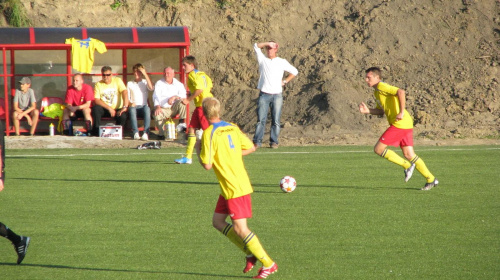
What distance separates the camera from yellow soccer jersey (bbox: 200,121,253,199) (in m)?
6.05

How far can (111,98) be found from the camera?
18656 millimetres

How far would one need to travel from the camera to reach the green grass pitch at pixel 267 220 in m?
6.42

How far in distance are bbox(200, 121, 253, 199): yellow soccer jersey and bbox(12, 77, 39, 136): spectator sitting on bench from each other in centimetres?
1331

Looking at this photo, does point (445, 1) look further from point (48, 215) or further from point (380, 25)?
point (48, 215)

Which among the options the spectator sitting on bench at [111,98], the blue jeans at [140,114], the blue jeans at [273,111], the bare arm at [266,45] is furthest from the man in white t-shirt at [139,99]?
the bare arm at [266,45]

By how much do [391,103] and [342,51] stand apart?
11.1 metres

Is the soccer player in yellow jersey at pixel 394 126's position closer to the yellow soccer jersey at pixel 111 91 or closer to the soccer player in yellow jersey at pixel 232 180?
the soccer player in yellow jersey at pixel 232 180

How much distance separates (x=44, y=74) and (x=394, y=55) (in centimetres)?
1018

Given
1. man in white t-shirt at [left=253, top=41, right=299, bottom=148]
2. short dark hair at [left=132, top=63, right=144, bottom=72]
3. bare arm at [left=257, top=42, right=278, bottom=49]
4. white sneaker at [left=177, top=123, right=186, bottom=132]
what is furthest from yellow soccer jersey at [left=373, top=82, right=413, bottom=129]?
short dark hair at [left=132, top=63, right=144, bottom=72]

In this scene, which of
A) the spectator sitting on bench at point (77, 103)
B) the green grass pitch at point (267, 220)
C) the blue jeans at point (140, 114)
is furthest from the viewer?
the spectator sitting on bench at point (77, 103)

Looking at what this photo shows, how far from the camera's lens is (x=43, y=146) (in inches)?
662

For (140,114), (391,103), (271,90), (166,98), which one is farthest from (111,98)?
(391,103)

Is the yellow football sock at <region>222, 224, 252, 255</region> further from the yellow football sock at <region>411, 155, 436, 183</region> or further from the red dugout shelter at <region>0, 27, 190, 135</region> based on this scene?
the red dugout shelter at <region>0, 27, 190, 135</region>

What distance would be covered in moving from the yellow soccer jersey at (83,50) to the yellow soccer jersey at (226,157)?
1341 centimetres
